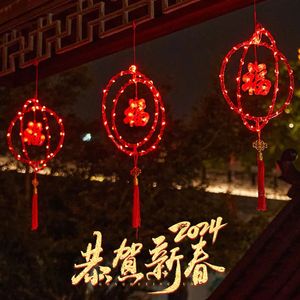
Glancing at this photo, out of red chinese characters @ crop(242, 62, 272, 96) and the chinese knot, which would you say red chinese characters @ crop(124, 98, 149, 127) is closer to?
red chinese characters @ crop(242, 62, 272, 96)

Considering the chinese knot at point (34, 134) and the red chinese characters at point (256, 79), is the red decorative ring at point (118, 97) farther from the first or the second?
the chinese knot at point (34, 134)

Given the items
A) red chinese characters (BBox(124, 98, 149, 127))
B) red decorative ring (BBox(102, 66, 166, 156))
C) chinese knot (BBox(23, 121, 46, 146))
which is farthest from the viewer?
chinese knot (BBox(23, 121, 46, 146))

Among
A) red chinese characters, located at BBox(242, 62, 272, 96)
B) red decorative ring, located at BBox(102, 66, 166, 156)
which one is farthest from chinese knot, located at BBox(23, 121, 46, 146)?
red chinese characters, located at BBox(242, 62, 272, 96)

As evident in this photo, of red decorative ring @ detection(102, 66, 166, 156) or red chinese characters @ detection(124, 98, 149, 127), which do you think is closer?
red decorative ring @ detection(102, 66, 166, 156)

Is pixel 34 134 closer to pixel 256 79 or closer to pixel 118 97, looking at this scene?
pixel 118 97

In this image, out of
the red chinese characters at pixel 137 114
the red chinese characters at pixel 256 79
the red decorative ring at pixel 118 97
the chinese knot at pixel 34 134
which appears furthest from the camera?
the chinese knot at pixel 34 134

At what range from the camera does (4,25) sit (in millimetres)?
2820

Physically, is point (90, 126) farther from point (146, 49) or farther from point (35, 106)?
point (35, 106)

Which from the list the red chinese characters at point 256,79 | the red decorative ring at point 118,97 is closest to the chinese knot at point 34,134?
the red decorative ring at point 118,97

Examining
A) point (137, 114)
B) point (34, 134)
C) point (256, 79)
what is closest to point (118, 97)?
point (137, 114)

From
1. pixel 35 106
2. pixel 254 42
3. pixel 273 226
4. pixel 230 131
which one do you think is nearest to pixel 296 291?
pixel 273 226

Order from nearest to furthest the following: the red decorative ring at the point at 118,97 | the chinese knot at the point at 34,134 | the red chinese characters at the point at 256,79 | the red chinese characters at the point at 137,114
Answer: the red chinese characters at the point at 256,79
the red decorative ring at the point at 118,97
the red chinese characters at the point at 137,114
the chinese knot at the point at 34,134

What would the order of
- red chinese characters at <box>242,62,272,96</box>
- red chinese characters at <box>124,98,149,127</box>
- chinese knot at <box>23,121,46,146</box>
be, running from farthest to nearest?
chinese knot at <box>23,121,46,146</box> < red chinese characters at <box>124,98,149,127</box> < red chinese characters at <box>242,62,272,96</box>

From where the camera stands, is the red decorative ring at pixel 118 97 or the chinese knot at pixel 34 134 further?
the chinese knot at pixel 34 134
